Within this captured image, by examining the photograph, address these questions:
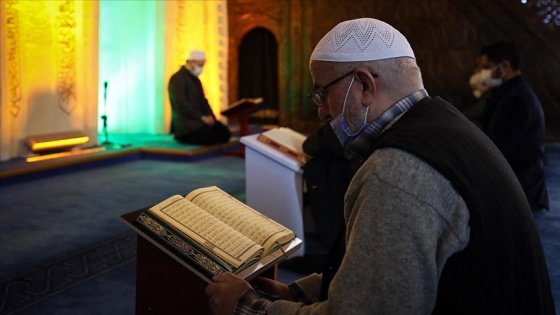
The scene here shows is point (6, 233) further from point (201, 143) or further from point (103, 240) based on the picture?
point (201, 143)

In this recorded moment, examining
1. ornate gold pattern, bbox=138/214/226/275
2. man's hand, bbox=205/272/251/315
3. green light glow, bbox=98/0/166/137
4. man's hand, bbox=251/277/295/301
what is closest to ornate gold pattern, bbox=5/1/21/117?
green light glow, bbox=98/0/166/137

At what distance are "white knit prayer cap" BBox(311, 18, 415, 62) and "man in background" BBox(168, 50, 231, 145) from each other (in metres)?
6.92

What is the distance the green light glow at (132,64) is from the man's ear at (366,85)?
848 centimetres

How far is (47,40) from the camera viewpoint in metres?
6.94

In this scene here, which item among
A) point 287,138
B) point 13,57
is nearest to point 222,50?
point 13,57

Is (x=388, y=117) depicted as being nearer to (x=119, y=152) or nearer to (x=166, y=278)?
(x=166, y=278)

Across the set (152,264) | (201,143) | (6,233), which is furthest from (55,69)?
(152,264)

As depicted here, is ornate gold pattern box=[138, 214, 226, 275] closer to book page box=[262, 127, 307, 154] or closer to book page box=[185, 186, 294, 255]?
book page box=[185, 186, 294, 255]

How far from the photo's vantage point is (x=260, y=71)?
39.2 ft

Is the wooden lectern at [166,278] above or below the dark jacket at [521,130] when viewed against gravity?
below

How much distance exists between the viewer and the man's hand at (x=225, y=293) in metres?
1.46

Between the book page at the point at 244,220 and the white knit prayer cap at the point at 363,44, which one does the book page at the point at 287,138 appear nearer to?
the book page at the point at 244,220

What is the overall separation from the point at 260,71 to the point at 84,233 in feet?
26.8

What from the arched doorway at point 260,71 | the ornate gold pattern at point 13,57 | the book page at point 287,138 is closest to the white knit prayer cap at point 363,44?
the book page at point 287,138
